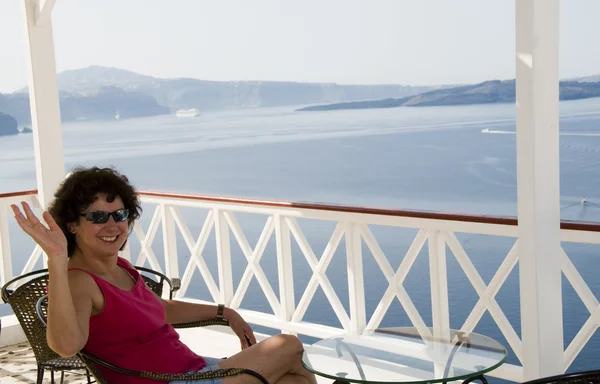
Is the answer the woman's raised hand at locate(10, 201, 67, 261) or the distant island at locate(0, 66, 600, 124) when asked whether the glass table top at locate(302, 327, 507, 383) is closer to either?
the woman's raised hand at locate(10, 201, 67, 261)

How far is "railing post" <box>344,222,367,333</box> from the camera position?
14.5 feet

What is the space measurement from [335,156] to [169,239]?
1092 inches

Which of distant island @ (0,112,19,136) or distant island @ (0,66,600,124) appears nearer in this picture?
distant island @ (0,112,19,136)

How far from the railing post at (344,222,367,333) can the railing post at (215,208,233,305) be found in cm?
113

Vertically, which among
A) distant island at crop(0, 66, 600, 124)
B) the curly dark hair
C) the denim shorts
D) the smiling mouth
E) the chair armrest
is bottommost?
the denim shorts

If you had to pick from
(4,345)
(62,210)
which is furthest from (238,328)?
(4,345)

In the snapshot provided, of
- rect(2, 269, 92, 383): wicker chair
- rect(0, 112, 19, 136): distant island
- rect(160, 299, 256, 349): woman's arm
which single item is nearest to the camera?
rect(160, 299, 256, 349): woman's arm

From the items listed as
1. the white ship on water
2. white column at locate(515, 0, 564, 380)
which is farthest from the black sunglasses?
the white ship on water

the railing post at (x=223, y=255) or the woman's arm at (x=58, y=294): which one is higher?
the woman's arm at (x=58, y=294)

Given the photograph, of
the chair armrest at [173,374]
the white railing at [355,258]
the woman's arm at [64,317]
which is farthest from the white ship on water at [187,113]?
the woman's arm at [64,317]

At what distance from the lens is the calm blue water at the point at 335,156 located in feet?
86.4

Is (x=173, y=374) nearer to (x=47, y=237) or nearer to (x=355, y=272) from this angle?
(x=47, y=237)

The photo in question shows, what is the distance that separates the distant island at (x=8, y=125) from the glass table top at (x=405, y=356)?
2225 cm

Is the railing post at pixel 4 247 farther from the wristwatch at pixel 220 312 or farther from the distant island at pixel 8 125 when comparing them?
the distant island at pixel 8 125
